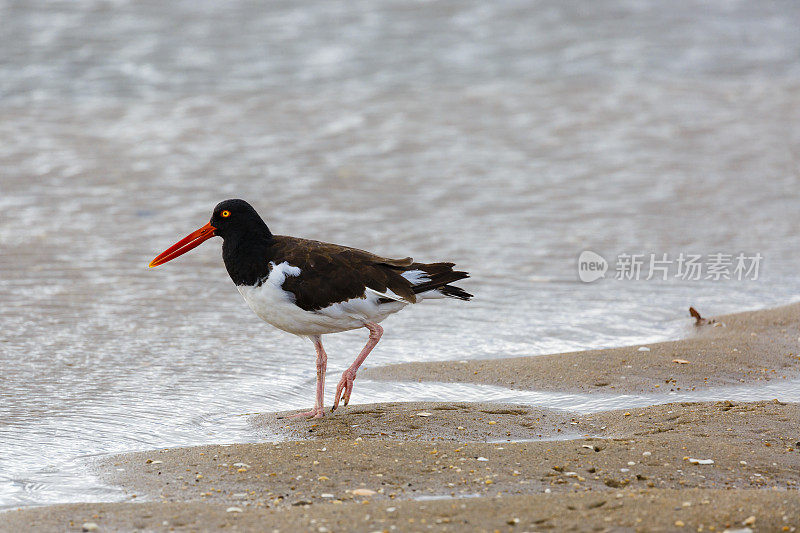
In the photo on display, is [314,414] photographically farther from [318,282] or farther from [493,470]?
[493,470]

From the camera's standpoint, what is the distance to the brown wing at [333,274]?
17.1 feet

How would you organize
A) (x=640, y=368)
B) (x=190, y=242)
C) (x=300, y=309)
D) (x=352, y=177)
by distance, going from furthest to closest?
(x=352, y=177), (x=640, y=368), (x=190, y=242), (x=300, y=309)

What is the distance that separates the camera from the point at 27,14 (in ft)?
54.0

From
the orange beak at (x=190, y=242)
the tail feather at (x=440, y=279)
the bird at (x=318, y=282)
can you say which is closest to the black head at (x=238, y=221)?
the bird at (x=318, y=282)

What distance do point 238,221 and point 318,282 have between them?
1.92ft

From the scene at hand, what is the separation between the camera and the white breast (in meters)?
5.22

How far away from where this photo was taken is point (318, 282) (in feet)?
17.1

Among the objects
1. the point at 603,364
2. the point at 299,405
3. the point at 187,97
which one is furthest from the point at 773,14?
the point at 299,405

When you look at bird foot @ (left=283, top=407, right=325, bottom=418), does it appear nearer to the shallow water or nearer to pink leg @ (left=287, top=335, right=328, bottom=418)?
pink leg @ (left=287, top=335, right=328, bottom=418)

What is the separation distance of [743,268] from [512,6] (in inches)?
415

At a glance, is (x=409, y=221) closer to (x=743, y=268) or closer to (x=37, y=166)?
(x=743, y=268)
